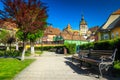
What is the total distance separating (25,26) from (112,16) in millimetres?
23800

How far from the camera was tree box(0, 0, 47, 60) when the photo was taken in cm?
1950

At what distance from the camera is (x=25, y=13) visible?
19422mm

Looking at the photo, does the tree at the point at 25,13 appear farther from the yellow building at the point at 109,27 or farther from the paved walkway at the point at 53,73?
the yellow building at the point at 109,27

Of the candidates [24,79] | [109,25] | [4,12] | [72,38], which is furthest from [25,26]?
[72,38]

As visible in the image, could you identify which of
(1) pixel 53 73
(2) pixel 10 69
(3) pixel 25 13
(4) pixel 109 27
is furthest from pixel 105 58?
(4) pixel 109 27

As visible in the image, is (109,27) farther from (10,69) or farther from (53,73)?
(53,73)

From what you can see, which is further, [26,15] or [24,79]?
[26,15]

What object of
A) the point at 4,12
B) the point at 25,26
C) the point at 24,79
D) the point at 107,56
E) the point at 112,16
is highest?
the point at 112,16

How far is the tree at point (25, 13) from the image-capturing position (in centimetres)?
1950

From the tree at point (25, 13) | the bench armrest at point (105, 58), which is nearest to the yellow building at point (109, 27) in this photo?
the tree at point (25, 13)

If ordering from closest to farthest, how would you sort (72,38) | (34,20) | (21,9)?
(21,9) → (34,20) → (72,38)

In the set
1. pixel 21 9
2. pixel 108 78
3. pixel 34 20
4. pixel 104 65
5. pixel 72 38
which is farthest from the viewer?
pixel 72 38

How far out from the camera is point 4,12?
19969mm

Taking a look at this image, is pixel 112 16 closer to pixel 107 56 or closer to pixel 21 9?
pixel 21 9
